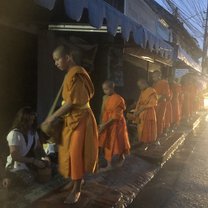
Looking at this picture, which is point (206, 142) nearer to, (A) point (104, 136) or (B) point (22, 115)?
(A) point (104, 136)

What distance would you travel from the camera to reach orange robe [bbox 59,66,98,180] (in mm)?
4535

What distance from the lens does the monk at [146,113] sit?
8.23m

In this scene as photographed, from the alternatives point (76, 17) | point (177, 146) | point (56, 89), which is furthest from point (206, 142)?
point (76, 17)

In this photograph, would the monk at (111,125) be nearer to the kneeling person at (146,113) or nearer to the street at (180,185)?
the street at (180,185)

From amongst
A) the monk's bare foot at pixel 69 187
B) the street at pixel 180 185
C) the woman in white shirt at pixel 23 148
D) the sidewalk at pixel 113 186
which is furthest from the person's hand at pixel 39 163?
the street at pixel 180 185

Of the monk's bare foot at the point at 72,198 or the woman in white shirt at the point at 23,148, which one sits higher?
the woman in white shirt at the point at 23,148

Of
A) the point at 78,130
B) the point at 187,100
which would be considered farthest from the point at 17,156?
the point at 187,100

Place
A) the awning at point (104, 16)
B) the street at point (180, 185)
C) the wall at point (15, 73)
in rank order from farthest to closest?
1. the wall at point (15, 73)
2. the street at point (180, 185)
3. the awning at point (104, 16)

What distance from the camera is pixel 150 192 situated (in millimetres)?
6230

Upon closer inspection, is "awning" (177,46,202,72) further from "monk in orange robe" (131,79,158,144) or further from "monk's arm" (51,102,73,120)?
"monk's arm" (51,102,73,120)

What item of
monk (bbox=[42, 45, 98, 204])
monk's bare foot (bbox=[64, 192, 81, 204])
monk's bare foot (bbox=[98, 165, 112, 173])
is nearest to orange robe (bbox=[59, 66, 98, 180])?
monk (bbox=[42, 45, 98, 204])

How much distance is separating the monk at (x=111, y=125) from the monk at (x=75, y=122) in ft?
6.04

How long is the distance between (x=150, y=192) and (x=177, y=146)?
4.47 meters

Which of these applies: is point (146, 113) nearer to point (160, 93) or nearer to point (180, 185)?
point (160, 93)
